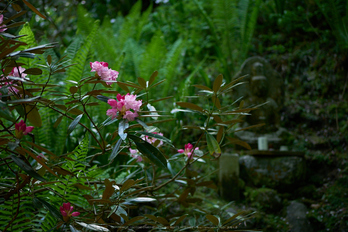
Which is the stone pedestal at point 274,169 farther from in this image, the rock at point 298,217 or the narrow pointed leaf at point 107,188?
the narrow pointed leaf at point 107,188

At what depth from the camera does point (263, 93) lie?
241cm

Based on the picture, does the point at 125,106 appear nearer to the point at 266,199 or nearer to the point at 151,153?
the point at 151,153

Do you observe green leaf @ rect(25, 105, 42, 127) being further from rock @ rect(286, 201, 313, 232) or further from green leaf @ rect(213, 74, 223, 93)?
rock @ rect(286, 201, 313, 232)

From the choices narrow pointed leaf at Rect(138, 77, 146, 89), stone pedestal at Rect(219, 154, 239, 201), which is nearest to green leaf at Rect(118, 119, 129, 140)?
narrow pointed leaf at Rect(138, 77, 146, 89)

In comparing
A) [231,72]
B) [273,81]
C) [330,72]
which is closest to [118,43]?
[231,72]

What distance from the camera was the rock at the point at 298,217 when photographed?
5.63ft

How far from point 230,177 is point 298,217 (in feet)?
1.52

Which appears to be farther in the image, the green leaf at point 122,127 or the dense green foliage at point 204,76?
the dense green foliage at point 204,76

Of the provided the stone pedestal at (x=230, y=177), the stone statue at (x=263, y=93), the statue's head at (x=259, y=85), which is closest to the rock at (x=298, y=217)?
the stone pedestal at (x=230, y=177)

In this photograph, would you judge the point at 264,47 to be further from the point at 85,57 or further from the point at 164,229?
the point at 164,229

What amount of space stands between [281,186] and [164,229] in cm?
142

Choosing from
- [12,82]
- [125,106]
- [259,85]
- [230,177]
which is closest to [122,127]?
[125,106]

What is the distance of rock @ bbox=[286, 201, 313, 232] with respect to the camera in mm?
1716

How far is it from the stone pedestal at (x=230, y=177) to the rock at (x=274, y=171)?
185mm
